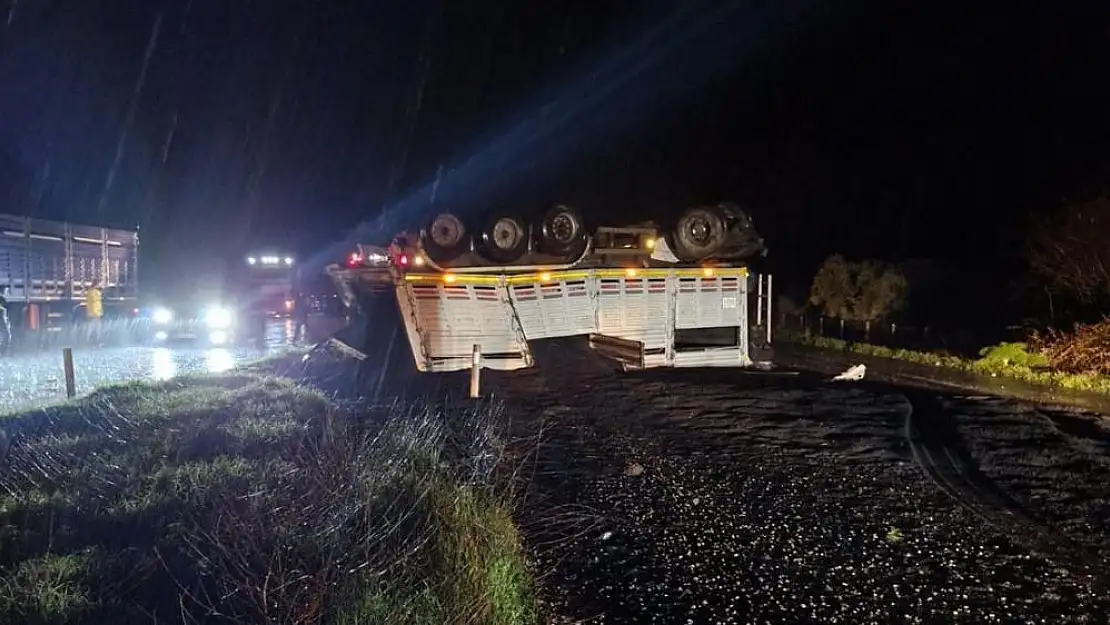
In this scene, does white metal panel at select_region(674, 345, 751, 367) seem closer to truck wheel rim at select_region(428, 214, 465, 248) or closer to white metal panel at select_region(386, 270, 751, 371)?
white metal panel at select_region(386, 270, 751, 371)

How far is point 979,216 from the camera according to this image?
27.8 metres

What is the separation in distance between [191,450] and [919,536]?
567cm

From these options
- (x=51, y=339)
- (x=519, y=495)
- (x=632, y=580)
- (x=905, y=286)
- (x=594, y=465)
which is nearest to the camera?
(x=632, y=580)

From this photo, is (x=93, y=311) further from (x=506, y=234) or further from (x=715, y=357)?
(x=715, y=357)

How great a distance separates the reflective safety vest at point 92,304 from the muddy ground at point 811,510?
533 inches

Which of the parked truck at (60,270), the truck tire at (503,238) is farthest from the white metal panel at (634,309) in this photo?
the parked truck at (60,270)

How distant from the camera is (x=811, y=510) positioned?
250 inches

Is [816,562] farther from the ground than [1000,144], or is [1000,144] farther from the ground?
[1000,144]

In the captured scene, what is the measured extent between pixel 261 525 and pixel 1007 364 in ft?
49.5

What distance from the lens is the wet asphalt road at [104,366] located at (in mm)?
11375

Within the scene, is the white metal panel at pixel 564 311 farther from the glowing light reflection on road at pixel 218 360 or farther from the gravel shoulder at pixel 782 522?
the glowing light reflection on road at pixel 218 360

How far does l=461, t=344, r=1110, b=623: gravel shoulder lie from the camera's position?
15.6 feet

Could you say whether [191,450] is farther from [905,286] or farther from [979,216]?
[979,216]

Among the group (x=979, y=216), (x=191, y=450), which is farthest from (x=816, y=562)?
(x=979, y=216)
